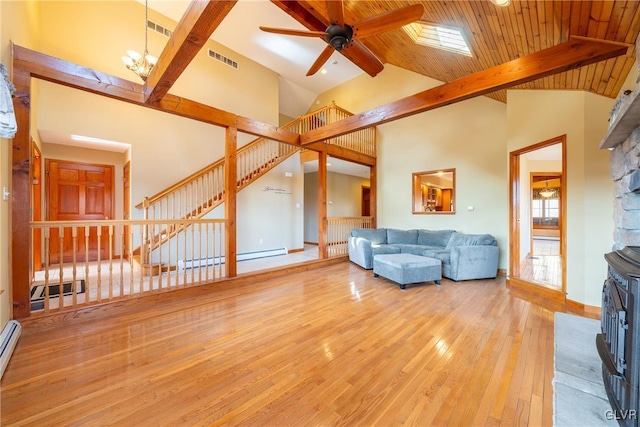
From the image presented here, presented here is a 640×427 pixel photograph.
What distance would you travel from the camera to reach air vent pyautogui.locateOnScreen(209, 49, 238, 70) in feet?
Answer: 19.9

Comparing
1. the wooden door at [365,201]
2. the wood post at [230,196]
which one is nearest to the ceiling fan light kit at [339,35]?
the wood post at [230,196]

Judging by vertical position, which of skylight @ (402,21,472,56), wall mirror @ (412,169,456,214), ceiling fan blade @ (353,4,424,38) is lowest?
wall mirror @ (412,169,456,214)

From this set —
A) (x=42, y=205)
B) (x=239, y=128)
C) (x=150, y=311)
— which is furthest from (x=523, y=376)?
(x=42, y=205)

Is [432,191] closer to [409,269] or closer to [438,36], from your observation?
[438,36]

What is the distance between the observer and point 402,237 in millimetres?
6195

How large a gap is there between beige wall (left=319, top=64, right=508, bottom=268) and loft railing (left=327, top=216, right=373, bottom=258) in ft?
1.95

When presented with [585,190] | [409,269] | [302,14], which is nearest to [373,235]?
[409,269]

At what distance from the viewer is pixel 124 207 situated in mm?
5645

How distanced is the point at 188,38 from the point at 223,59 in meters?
5.08

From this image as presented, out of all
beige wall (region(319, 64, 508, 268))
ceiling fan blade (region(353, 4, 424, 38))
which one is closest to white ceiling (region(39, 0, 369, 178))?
beige wall (region(319, 64, 508, 268))

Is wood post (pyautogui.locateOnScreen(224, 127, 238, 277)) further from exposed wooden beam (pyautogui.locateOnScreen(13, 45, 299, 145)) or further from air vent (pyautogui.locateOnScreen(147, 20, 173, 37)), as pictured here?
air vent (pyautogui.locateOnScreen(147, 20, 173, 37))

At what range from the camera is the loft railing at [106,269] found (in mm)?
2621

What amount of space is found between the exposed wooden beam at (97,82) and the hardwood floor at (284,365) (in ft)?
8.12

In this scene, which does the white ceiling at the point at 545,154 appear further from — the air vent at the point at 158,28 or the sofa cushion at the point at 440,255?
the air vent at the point at 158,28
